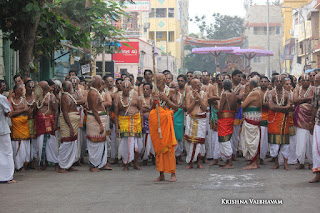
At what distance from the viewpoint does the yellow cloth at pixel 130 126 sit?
1030 centimetres

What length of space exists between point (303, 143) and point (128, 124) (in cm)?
370

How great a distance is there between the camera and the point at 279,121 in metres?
10.3

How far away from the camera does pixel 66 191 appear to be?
775 cm

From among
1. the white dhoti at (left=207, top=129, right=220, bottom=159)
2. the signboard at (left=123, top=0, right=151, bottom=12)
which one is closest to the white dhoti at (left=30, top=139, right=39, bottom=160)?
the white dhoti at (left=207, top=129, right=220, bottom=159)

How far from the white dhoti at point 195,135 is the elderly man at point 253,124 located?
938 millimetres

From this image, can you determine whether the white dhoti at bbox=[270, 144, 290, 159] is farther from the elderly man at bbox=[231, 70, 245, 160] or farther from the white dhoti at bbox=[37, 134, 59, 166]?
the white dhoti at bbox=[37, 134, 59, 166]

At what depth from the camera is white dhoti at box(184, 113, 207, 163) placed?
1045cm

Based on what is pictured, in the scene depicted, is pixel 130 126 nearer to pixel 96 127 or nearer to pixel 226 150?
pixel 96 127

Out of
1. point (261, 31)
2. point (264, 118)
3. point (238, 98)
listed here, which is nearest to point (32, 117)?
point (238, 98)

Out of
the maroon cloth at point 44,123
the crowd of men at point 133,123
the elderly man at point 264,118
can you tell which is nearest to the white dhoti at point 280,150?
the crowd of men at point 133,123

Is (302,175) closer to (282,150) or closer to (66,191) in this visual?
(282,150)

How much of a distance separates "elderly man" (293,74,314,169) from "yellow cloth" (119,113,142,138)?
3388 millimetres

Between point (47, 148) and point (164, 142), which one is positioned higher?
point (164, 142)

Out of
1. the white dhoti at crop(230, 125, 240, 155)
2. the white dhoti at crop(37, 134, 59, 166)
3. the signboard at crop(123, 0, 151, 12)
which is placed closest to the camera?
the white dhoti at crop(37, 134, 59, 166)
